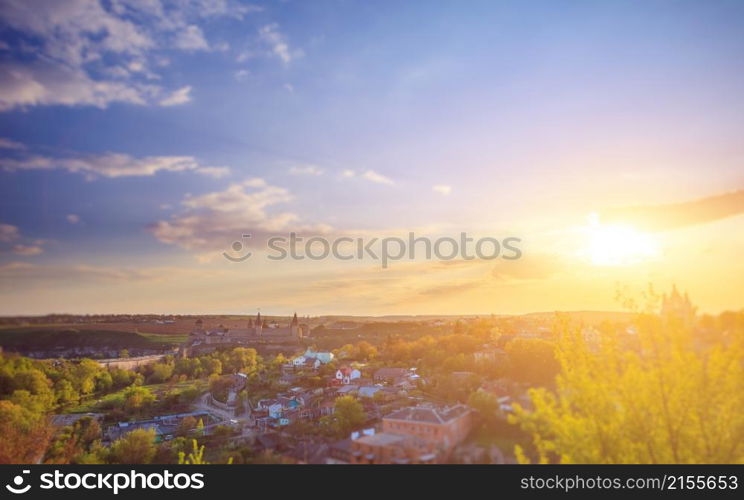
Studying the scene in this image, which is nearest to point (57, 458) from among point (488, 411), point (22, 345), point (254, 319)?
point (22, 345)

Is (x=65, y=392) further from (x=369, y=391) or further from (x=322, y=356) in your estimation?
(x=369, y=391)

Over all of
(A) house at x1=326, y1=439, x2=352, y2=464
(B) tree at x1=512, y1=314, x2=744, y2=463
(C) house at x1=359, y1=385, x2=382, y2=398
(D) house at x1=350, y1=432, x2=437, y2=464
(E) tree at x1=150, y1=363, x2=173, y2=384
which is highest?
(B) tree at x1=512, y1=314, x2=744, y2=463

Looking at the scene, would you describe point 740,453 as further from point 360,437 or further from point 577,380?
point 360,437

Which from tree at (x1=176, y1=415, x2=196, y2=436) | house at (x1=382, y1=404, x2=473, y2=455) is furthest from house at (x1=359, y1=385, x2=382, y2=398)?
tree at (x1=176, y1=415, x2=196, y2=436)

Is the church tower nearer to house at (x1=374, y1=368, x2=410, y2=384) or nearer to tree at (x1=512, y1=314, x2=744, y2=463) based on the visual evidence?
house at (x1=374, y1=368, x2=410, y2=384)

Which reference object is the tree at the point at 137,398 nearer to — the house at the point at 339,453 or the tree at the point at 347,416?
the tree at the point at 347,416

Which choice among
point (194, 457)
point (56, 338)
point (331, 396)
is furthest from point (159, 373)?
point (194, 457)
